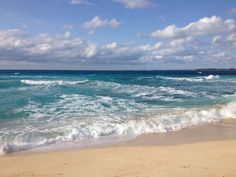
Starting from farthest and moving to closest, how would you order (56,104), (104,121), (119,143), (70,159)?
1. (56,104)
2. (104,121)
3. (119,143)
4. (70,159)

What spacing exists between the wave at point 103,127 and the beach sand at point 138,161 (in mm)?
1109

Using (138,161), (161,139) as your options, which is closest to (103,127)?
(161,139)

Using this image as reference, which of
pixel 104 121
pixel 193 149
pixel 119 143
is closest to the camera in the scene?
pixel 193 149

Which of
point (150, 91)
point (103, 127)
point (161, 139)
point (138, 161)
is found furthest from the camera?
point (150, 91)

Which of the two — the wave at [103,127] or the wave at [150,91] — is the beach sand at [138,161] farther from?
the wave at [150,91]

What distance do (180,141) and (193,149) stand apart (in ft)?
4.70

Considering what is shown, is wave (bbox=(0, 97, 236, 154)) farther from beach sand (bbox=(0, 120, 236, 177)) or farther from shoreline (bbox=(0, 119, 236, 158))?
A: beach sand (bbox=(0, 120, 236, 177))

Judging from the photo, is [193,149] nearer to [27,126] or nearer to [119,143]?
[119,143]

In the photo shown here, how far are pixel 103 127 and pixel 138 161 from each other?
14.2 feet

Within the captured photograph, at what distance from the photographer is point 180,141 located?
33.9ft

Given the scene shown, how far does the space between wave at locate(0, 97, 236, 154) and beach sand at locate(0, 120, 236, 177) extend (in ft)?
3.64

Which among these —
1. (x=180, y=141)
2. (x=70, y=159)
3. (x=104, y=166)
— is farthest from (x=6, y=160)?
(x=180, y=141)

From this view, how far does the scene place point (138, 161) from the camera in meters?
7.49

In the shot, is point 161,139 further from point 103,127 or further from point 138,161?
point 138,161
